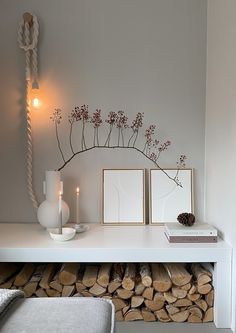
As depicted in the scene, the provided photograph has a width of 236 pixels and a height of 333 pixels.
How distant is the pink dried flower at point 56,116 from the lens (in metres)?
2.73

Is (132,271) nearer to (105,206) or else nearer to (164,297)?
(164,297)

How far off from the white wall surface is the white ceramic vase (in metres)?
1.02

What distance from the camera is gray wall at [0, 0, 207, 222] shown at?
2686 mm

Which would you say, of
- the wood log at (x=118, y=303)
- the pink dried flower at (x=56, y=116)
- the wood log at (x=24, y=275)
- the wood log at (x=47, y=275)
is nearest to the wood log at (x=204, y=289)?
the wood log at (x=118, y=303)

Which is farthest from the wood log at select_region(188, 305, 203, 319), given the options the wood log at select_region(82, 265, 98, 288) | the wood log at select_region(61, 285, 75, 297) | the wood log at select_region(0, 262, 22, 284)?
the wood log at select_region(0, 262, 22, 284)

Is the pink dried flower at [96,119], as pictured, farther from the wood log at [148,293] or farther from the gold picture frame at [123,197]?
the wood log at [148,293]

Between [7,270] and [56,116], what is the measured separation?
1118 millimetres

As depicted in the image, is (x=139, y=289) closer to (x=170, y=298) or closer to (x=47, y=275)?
(x=170, y=298)

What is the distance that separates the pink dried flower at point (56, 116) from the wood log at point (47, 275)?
1017 mm

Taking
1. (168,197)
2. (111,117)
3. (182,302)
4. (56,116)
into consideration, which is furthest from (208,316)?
(56,116)

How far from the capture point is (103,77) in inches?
107

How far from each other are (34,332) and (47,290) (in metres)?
1.13

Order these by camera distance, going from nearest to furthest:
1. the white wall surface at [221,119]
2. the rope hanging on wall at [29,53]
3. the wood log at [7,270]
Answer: the white wall surface at [221,119], the wood log at [7,270], the rope hanging on wall at [29,53]

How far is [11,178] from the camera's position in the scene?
2758mm
